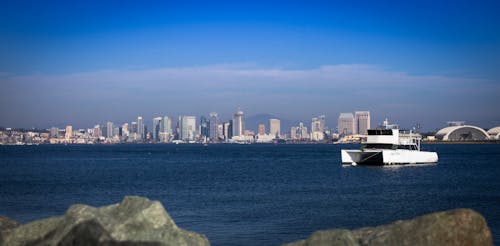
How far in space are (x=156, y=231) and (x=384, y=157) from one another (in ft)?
202

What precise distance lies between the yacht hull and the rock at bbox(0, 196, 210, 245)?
60438 millimetres

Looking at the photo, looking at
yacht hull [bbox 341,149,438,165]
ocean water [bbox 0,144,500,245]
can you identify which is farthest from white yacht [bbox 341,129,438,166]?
ocean water [bbox 0,144,500,245]

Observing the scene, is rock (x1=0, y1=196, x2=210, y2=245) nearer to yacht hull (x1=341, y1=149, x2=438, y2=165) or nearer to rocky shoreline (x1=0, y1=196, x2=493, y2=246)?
rocky shoreline (x1=0, y1=196, x2=493, y2=246)

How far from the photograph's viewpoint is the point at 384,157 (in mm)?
70938

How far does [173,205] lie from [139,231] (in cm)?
2095

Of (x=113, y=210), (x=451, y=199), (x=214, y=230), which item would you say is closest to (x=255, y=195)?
(x=451, y=199)

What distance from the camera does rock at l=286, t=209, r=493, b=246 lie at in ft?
36.2

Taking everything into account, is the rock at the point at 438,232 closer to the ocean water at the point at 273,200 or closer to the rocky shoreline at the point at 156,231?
the rocky shoreline at the point at 156,231

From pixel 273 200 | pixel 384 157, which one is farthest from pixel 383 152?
pixel 273 200

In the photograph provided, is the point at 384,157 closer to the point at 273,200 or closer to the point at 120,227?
the point at 273,200

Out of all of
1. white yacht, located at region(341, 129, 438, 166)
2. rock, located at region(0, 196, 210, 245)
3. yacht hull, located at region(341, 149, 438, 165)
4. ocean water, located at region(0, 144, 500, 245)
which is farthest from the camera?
white yacht, located at region(341, 129, 438, 166)

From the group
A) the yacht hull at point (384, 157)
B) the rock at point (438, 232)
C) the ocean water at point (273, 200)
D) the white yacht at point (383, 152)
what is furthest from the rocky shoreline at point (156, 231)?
the white yacht at point (383, 152)

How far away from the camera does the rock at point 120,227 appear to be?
38.2ft

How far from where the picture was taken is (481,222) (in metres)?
11.2
